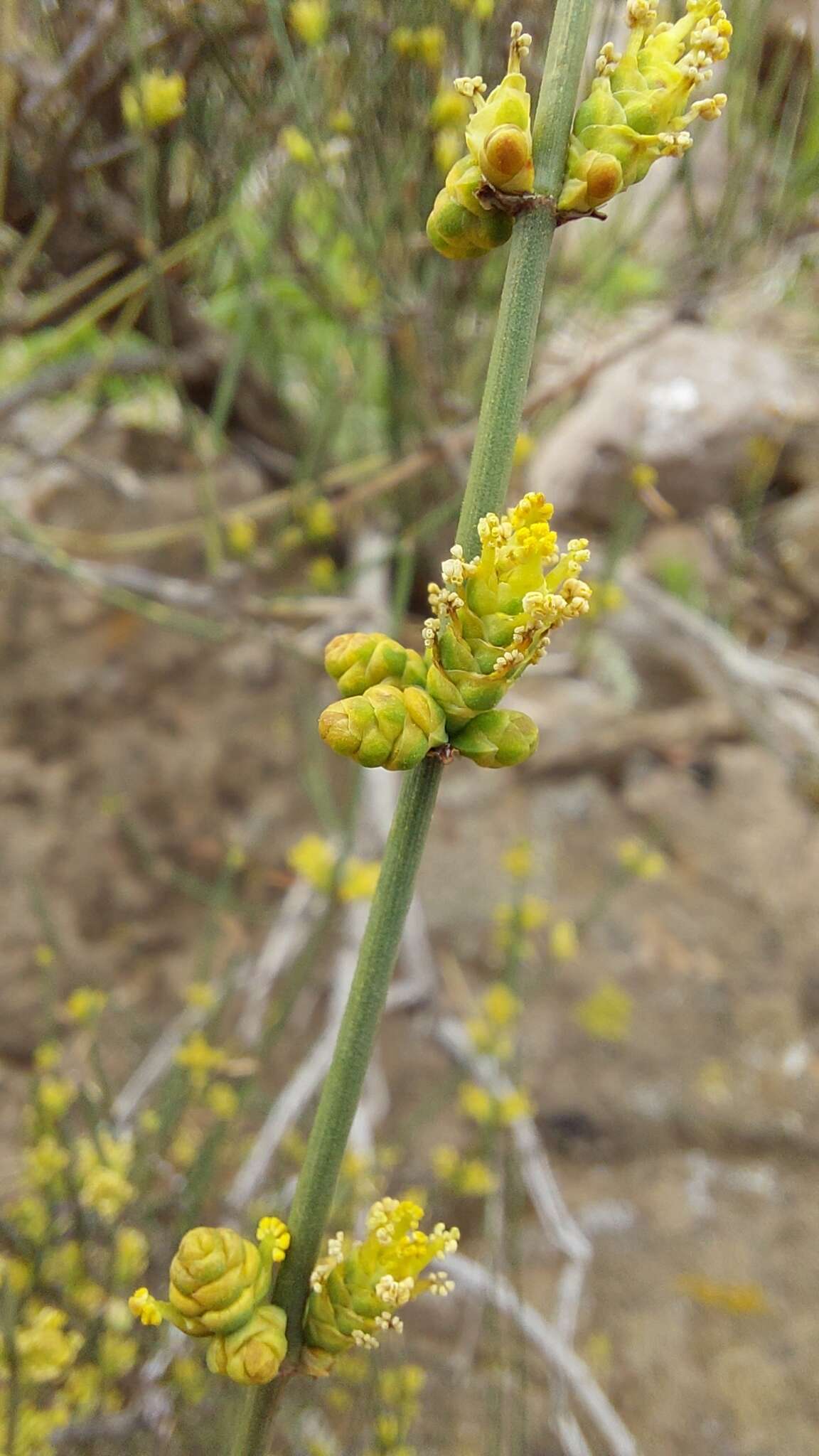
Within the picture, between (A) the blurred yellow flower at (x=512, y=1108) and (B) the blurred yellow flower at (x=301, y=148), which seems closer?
(B) the blurred yellow flower at (x=301, y=148)

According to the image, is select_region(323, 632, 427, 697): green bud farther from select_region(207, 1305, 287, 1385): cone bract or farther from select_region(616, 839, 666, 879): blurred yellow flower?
select_region(616, 839, 666, 879): blurred yellow flower

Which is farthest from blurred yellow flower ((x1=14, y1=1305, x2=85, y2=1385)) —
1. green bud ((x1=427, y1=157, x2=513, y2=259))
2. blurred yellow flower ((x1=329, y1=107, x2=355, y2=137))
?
blurred yellow flower ((x1=329, y1=107, x2=355, y2=137))

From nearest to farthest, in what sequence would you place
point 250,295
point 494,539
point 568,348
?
point 494,539
point 250,295
point 568,348

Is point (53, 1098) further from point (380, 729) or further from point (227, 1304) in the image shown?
point (380, 729)

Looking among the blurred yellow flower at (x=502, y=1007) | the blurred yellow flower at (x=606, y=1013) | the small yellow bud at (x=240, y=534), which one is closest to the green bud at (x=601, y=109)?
the small yellow bud at (x=240, y=534)

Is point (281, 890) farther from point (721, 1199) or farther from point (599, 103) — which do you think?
point (599, 103)

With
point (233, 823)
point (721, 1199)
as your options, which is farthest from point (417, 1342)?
point (233, 823)

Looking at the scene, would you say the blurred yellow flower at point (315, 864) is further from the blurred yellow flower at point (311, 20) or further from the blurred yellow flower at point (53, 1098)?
the blurred yellow flower at point (311, 20)

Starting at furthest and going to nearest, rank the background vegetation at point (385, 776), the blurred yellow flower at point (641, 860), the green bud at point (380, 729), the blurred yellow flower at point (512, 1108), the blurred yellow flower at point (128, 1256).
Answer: the blurred yellow flower at point (641, 860) < the blurred yellow flower at point (512, 1108) < the background vegetation at point (385, 776) < the blurred yellow flower at point (128, 1256) < the green bud at point (380, 729)
